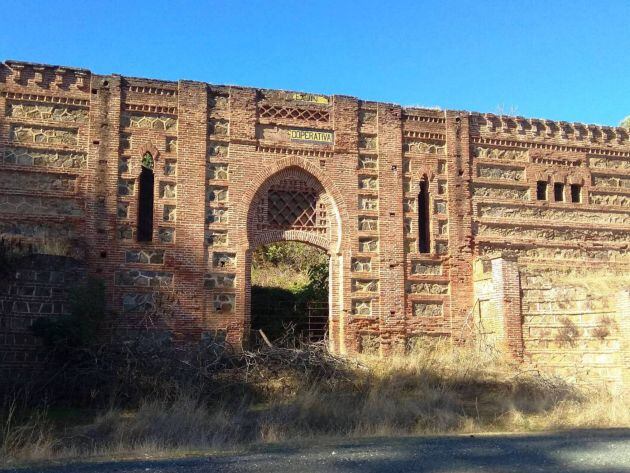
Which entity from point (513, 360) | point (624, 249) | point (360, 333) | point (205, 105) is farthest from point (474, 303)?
point (205, 105)

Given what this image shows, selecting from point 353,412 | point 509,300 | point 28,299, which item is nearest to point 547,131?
point 509,300

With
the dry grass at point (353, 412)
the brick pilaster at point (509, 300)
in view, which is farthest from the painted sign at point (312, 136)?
the dry grass at point (353, 412)

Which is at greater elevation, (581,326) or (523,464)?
(581,326)

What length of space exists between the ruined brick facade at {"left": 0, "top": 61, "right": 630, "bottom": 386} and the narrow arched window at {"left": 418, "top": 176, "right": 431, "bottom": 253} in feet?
0.20

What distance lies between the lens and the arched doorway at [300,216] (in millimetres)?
19469

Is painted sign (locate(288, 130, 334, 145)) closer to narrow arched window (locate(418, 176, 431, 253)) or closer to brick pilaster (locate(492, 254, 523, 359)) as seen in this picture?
narrow arched window (locate(418, 176, 431, 253))

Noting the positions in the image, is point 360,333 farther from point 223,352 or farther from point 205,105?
point 205,105

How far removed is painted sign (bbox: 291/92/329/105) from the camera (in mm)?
20219

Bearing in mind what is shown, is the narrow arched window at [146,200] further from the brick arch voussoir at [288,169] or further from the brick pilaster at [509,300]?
the brick pilaster at [509,300]

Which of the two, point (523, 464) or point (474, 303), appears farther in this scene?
point (474, 303)

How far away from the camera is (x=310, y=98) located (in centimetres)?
2038

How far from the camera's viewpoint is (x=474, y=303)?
20.5 m

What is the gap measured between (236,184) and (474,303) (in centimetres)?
772

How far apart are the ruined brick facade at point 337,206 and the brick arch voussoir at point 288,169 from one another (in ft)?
0.14
